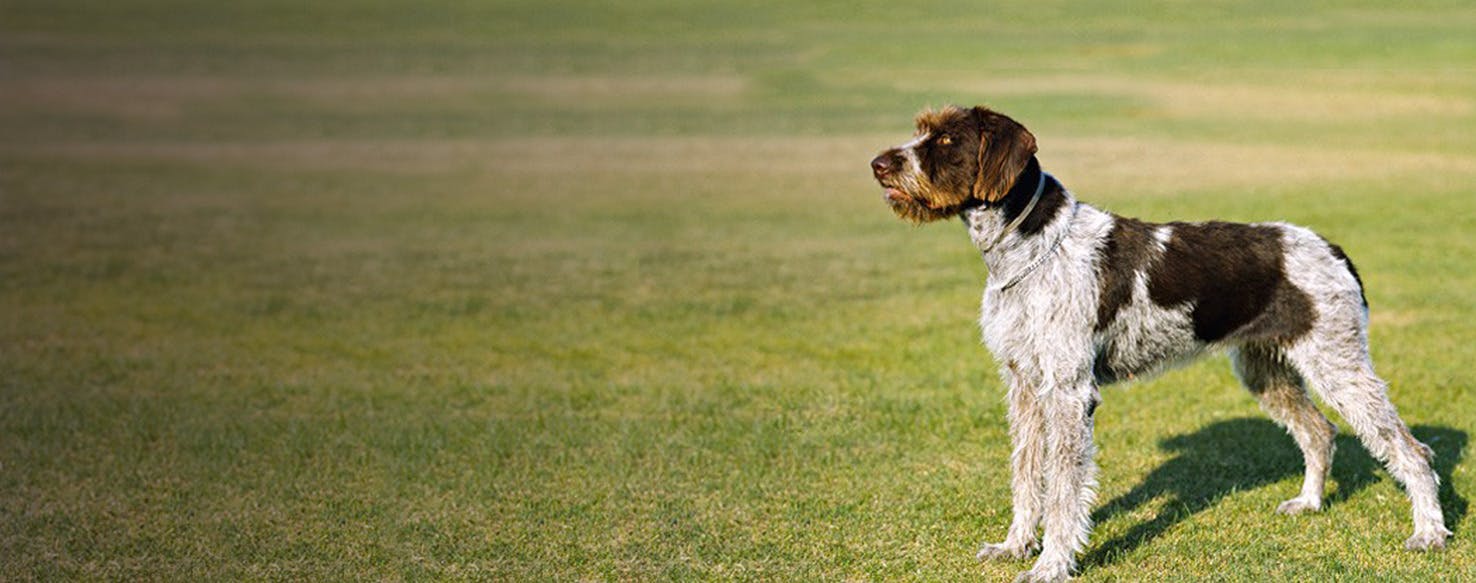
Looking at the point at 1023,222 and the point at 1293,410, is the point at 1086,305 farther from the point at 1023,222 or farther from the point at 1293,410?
the point at 1293,410

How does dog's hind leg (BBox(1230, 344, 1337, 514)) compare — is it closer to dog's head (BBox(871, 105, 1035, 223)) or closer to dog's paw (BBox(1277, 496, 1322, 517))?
Result: dog's paw (BBox(1277, 496, 1322, 517))

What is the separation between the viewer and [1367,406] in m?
9.14

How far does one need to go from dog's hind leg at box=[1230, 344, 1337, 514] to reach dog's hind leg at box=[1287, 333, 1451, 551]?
0.53 metres

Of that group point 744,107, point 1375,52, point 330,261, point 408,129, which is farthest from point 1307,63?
point 330,261

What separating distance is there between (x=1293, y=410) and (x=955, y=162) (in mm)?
3160

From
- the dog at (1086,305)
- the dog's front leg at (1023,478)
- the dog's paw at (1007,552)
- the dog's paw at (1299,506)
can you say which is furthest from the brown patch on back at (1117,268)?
the dog's paw at (1299,506)

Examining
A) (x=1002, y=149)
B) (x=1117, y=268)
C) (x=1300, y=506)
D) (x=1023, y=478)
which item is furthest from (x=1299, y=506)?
(x=1002, y=149)

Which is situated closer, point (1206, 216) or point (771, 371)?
point (771, 371)

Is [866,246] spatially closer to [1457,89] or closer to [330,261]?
[330,261]

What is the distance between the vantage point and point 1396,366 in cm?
1465

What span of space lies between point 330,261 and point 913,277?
8.15m

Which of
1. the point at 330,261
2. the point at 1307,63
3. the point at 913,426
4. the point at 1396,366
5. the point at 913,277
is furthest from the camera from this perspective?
the point at 1307,63

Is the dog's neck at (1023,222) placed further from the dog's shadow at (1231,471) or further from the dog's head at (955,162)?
the dog's shadow at (1231,471)

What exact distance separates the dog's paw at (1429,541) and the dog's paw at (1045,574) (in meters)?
2.26
